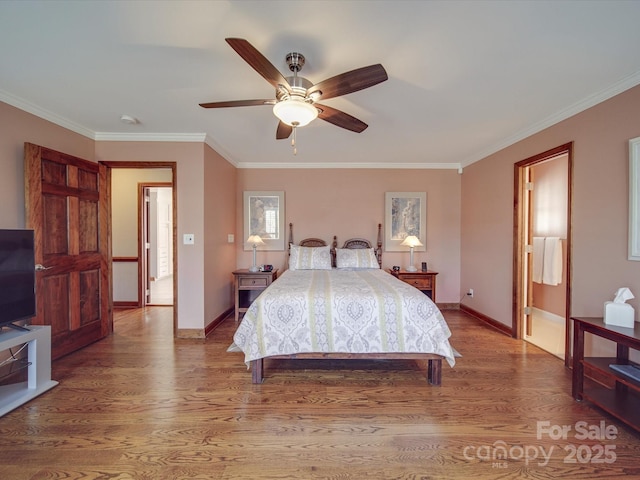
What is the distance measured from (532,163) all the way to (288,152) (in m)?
3.06

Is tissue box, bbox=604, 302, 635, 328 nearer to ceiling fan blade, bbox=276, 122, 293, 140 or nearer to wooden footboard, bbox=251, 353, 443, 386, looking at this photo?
wooden footboard, bbox=251, 353, 443, 386

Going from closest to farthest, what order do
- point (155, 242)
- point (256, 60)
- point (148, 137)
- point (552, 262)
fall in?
point (256, 60) < point (148, 137) < point (552, 262) < point (155, 242)

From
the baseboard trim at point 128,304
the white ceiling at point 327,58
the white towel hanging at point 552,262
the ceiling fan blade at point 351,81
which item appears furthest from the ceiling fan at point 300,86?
the baseboard trim at point 128,304

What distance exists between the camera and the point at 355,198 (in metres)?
4.58

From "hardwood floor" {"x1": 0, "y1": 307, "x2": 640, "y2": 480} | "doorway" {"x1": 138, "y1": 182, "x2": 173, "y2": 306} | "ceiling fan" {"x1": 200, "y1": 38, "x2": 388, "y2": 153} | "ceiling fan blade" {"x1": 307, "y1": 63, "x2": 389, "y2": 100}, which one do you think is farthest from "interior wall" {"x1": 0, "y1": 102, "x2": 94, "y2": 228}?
"ceiling fan blade" {"x1": 307, "y1": 63, "x2": 389, "y2": 100}

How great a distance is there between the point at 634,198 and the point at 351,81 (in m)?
2.32

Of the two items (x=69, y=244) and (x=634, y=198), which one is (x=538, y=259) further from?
(x=69, y=244)

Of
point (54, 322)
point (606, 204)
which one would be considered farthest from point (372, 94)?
point (54, 322)

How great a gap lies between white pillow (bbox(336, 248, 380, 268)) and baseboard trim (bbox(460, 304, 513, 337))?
1.66 meters

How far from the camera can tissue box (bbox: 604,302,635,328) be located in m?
1.88

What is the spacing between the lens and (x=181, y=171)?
3.29 m

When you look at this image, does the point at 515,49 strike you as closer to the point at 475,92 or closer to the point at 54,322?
the point at 475,92

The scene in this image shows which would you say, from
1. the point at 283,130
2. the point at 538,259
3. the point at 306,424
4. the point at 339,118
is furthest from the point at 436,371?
the point at 538,259

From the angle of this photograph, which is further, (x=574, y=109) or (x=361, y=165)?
(x=361, y=165)
